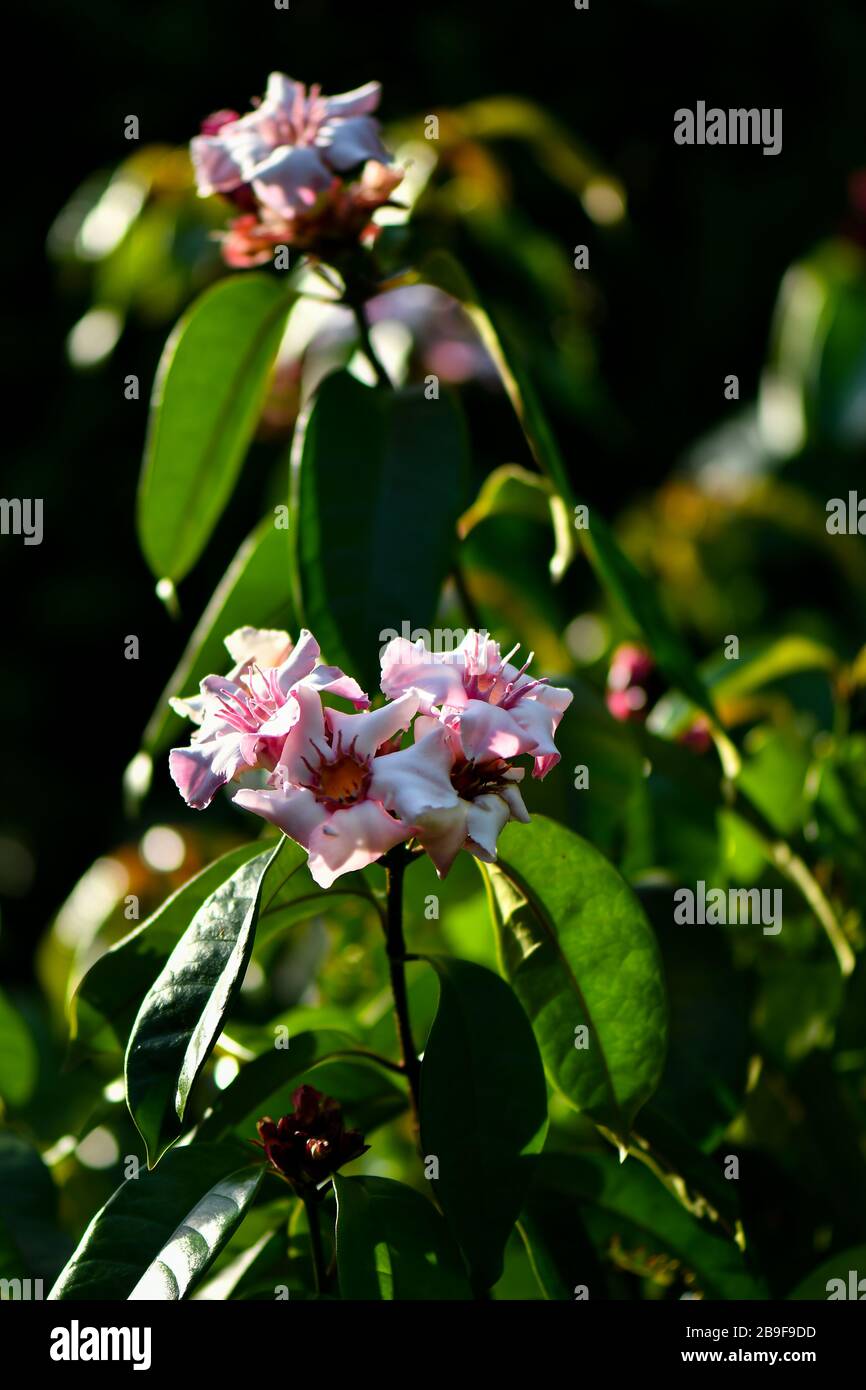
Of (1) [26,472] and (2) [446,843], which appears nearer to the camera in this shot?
(2) [446,843]

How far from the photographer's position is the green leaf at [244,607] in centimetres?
101

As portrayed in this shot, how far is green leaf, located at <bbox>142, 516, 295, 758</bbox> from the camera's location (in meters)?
1.01

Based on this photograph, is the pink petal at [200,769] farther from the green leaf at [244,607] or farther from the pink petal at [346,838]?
the green leaf at [244,607]

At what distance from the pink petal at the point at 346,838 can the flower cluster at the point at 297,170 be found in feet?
1.44

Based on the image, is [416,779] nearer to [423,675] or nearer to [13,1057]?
[423,675]

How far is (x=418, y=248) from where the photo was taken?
3.69ft

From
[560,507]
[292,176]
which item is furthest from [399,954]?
[292,176]

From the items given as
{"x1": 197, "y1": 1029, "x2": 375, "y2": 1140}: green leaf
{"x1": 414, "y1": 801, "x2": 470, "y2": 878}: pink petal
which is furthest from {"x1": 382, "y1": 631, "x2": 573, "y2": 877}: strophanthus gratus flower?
{"x1": 197, "y1": 1029, "x2": 375, "y2": 1140}: green leaf

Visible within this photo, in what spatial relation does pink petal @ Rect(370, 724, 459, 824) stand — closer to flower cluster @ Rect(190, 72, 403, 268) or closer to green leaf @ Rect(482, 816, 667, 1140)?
green leaf @ Rect(482, 816, 667, 1140)

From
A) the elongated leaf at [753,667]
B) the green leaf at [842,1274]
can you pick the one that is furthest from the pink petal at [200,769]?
the elongated leaf at [753,667]

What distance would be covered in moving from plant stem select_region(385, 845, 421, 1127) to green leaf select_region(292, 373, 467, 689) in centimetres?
18

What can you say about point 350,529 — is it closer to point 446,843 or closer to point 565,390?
point 446,843

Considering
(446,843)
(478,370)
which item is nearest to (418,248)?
(446,843)

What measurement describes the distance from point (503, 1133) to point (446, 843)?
0.57ft
